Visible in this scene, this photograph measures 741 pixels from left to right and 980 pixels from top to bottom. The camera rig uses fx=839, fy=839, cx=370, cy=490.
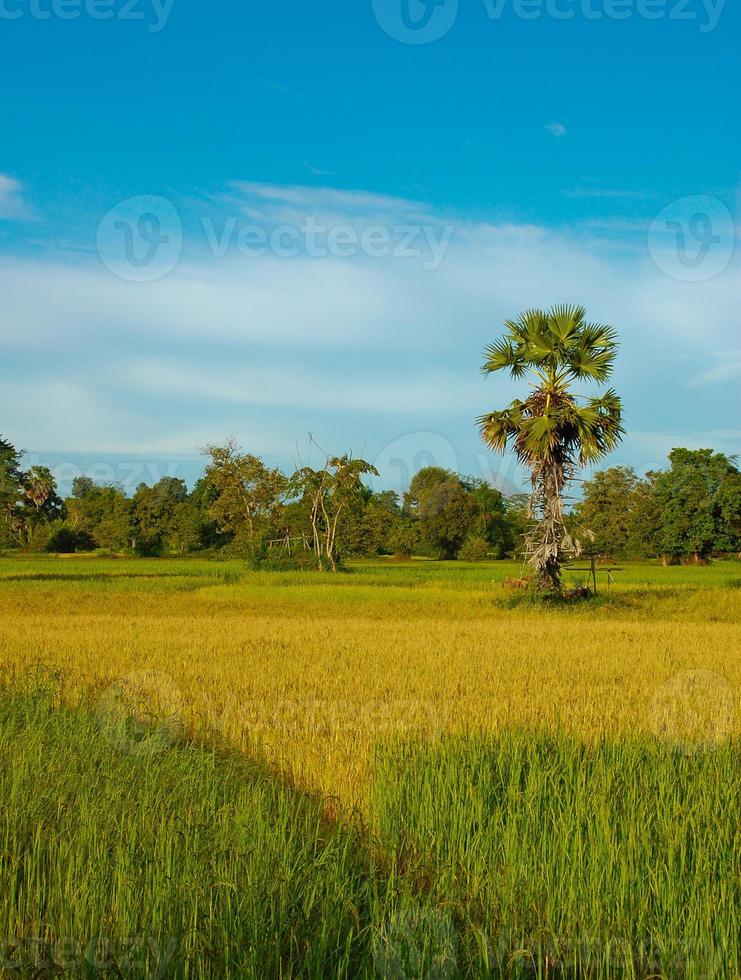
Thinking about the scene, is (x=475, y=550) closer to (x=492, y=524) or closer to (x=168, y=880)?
(x=492, y=524)

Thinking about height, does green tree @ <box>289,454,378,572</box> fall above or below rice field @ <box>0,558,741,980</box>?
above

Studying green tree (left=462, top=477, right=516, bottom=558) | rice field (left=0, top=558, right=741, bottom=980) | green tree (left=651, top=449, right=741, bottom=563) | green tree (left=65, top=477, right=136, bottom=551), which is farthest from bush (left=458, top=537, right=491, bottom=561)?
rice field (left=0, top=558, right=741, bottom=980)

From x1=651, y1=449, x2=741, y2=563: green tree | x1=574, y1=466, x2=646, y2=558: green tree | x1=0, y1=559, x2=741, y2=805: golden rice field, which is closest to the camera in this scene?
x1=0, y1=559, x2=741, y2=805: golden rice field

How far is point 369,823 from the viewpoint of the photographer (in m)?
4.91

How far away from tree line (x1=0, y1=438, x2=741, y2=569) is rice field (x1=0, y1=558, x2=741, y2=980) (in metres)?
32.6

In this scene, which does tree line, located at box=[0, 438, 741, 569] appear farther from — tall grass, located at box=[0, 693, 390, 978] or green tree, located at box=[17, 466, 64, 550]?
tall grass, located at box=[0, 693, 390, 978]

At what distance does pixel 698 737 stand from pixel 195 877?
15.4ft

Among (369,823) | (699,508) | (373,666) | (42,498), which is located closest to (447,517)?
(699,508)

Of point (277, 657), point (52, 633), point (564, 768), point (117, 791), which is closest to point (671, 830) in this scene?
point (564, 768)

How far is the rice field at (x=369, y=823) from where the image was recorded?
3.34 m

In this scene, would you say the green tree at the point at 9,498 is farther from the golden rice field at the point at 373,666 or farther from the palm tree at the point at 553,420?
the palm tree at the point at 553,420

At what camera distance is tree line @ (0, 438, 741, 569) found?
1767 inches

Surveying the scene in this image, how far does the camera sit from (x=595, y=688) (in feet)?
31.9

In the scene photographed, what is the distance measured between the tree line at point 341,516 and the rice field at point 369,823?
107ft
